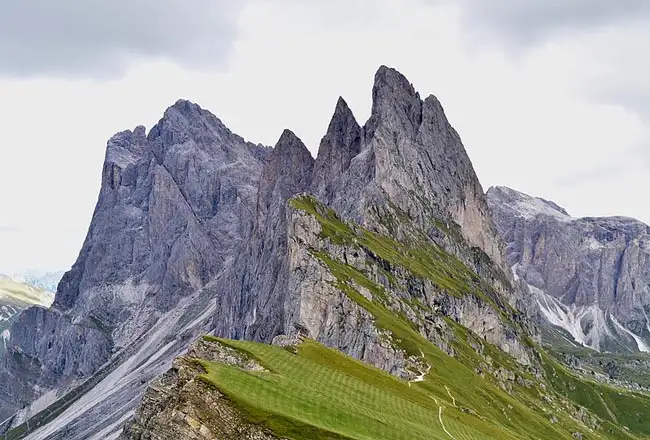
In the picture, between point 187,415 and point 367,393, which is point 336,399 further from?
point 187,415

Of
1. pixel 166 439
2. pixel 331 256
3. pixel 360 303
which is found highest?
pixel 331 256

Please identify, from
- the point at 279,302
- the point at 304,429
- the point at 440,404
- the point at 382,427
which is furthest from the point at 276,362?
the point at 279,302

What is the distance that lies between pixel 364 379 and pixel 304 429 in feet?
155

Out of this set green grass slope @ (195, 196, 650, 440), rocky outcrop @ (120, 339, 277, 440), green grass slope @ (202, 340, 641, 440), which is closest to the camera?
rocky outcrop @ (120, 339, 277, 440)

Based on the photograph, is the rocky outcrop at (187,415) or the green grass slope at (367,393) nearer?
the rocky outcrop at (187,415)

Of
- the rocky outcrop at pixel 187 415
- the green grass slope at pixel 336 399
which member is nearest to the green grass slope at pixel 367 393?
the green grass slope at pixel 336 399

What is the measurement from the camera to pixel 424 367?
489 ft

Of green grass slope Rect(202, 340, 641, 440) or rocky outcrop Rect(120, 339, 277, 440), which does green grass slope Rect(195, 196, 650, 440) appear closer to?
green grass slope Rect(202, 340, 641, 440)

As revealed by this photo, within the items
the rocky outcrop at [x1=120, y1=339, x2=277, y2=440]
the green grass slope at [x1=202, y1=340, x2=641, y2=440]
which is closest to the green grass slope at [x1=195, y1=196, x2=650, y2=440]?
the green grass slope at [x1=202, y1=340, x2=641, y2=440]

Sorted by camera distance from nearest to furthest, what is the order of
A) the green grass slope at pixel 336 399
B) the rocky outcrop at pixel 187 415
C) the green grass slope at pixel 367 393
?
1. the rocky outcrop at pixel 187 415
2. the green grass slope at pixel 336 399
3. the green grass slope at pixel 367 393

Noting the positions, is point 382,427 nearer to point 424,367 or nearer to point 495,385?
point 424,367

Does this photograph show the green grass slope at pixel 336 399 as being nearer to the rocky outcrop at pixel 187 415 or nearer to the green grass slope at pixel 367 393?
the green grass slope at pixel 367 393

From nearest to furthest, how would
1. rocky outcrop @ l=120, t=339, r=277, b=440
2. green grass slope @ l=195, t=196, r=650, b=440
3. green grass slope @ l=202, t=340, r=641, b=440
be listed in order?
rocky outcrop @ l=120, t=339, r=277, b=440 → green grass slope @ l=202, t=340, r=641, b=440 → green grass slope @ l=195, t=196, r=650, b=440

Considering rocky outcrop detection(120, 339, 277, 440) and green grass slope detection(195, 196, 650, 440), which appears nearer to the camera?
rocky outcrop detection(120, 339, 277, 440)
